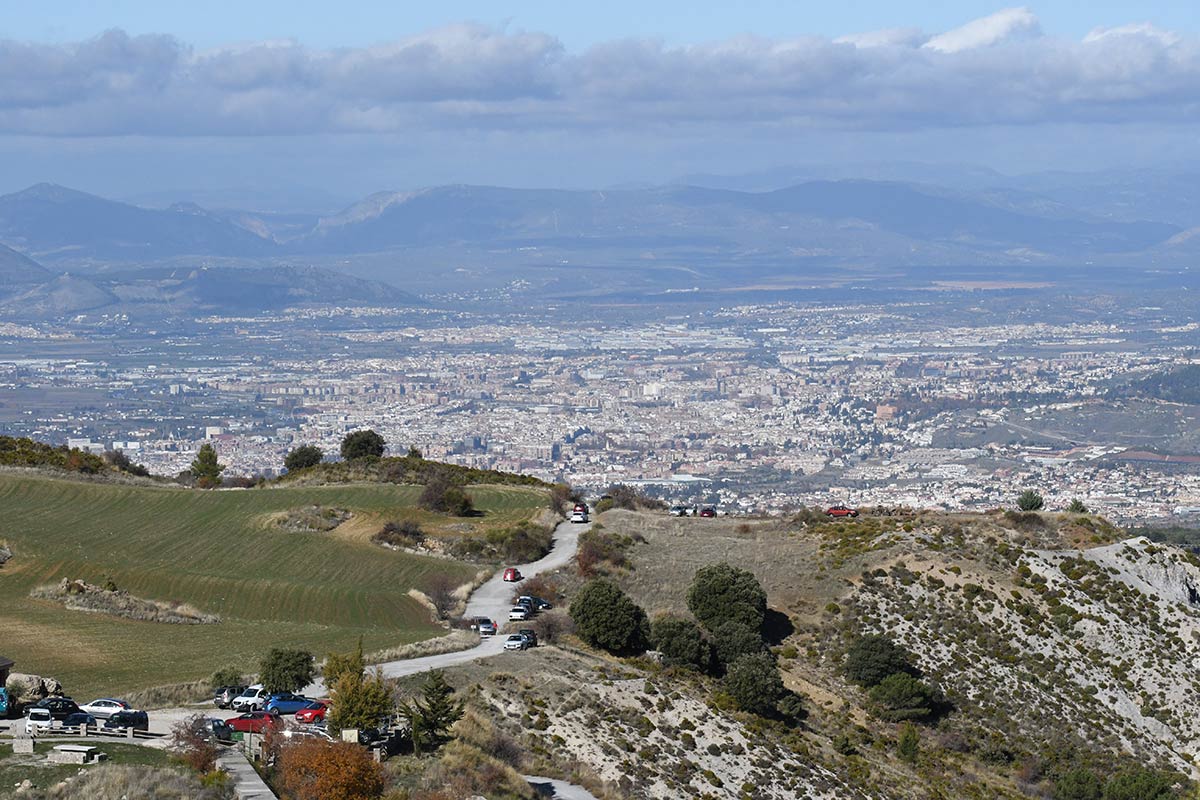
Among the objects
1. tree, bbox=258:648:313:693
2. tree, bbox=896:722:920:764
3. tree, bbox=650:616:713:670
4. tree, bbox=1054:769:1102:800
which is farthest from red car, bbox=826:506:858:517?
Result: tree, bbox=258:648:313:693

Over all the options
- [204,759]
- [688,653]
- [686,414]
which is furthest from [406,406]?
[204,759]

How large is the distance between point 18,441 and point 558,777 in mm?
41928

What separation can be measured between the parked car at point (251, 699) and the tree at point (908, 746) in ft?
44.5

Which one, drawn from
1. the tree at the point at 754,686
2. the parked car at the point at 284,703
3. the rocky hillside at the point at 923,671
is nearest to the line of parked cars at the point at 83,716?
the parked car at the point at 284,703

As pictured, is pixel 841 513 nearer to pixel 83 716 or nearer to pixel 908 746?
pixel 908 746

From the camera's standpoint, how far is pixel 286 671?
28.9 meters

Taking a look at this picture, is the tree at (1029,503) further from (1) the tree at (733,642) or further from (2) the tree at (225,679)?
(2) the tree at (225,679)

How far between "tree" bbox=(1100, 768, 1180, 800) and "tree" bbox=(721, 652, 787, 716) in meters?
6.54

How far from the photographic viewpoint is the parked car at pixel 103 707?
25469mm

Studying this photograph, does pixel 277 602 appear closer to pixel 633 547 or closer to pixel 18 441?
pixel 633 547

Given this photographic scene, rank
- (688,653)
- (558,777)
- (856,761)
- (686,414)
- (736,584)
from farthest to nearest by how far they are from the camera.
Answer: (686,414), (736,584), (688,653), (856,761), (558,777)

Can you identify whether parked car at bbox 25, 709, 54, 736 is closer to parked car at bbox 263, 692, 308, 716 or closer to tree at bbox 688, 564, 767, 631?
parked car at bbox 263, 692, 308, 716

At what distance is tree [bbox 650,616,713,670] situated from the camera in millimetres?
36250

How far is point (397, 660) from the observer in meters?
32.7
